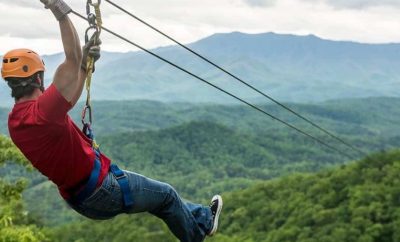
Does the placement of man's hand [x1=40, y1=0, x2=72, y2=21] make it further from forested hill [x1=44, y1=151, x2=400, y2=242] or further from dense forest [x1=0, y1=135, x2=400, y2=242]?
forested hill [x1=44, y1=151, x2=400, y2=242]

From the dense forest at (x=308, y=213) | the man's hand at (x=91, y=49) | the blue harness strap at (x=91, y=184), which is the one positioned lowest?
the dense forest at (x=308, y=213)

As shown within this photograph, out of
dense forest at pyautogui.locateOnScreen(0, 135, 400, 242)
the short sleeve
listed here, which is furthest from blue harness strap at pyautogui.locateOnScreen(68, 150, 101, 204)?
dense forest at pyautogui.locateOnScreen(0, 135, 400, 242)

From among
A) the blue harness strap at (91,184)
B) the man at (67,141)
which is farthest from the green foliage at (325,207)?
the blue harness strap at (91,184)

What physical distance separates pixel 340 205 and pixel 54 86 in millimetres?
46463

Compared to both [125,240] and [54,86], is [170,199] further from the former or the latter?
[125,240]

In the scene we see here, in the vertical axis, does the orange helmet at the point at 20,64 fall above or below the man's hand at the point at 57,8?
below

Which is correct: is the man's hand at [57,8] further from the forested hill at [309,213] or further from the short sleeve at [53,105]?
the forested hill at [309,213]

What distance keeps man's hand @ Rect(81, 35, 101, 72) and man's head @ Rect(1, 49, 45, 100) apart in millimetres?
262

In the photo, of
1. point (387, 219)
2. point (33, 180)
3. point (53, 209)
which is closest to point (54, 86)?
point (387, 219)

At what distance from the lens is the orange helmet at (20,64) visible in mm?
3252

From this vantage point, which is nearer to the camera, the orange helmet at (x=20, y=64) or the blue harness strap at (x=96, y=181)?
the orange helmet at (x=20, y=64)

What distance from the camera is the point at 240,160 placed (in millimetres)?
149375

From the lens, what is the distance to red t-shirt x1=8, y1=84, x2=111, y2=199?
10.4 ft

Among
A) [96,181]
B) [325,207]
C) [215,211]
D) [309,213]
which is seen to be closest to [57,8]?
[96,181]
